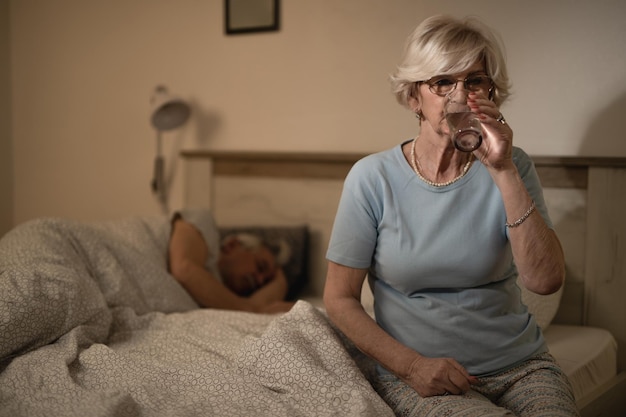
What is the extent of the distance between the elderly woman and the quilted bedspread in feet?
0.37

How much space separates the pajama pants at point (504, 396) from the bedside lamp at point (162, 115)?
68.6 inches

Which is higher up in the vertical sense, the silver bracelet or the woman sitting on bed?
the silver bracelet

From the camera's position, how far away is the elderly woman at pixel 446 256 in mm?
1311

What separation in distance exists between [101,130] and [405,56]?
7.01 ft

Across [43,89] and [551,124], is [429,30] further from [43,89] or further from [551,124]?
[43,89]

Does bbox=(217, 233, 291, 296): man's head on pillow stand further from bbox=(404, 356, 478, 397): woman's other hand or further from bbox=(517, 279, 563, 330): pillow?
bbox=(404, 356, 478, 397): woman's other hand

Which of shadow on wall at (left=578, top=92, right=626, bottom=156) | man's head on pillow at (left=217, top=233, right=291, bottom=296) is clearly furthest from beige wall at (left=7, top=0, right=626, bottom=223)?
man's head on pillow at (left=217, top=233, right=291, bottom=296)

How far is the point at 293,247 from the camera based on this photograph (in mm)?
2602

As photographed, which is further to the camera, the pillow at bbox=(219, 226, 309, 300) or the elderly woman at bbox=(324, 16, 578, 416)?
the pillow at bbox=(219, 226, 309, 300)

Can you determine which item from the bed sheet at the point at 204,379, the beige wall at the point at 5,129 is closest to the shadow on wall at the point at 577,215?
the bed sheet at the point at 204,379

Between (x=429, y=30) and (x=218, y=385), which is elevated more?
(x=429, y=30)

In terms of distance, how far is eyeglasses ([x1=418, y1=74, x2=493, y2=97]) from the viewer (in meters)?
1.40

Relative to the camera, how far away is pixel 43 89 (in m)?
3.35

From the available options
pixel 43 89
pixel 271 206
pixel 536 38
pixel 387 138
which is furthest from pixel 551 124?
pixel 43 89
